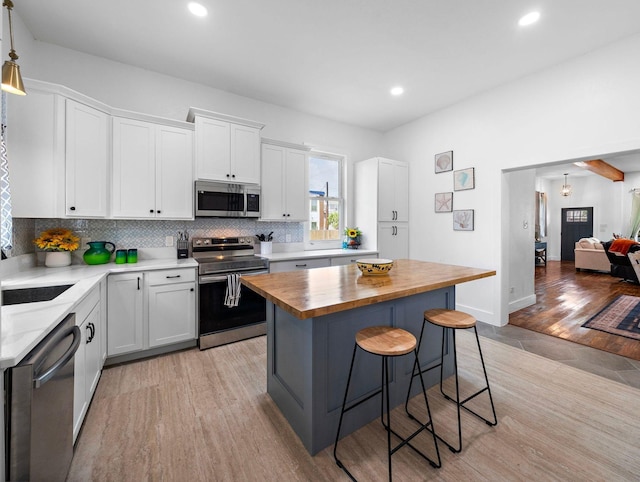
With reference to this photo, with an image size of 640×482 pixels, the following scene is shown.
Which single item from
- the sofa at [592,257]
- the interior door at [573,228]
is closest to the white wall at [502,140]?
the sofa at [592,257]

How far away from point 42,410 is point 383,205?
427 cm

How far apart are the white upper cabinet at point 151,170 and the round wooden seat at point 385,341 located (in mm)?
2509

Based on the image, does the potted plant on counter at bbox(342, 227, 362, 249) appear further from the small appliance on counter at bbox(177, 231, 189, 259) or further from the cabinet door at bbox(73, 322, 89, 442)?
the cabinet door at bbox(73, 322, 89, 442)

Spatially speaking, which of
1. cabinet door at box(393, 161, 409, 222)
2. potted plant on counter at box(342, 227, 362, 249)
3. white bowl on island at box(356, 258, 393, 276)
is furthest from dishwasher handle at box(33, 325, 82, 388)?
cabinet door at box(393, 161, 409, 222)

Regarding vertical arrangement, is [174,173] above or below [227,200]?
above

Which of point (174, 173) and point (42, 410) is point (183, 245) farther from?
point (42, 410)

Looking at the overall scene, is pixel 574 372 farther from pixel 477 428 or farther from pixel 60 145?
pixel 60 145

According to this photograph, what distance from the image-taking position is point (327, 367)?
1.74 meters

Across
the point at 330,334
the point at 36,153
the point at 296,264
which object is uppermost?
the point at 36,153

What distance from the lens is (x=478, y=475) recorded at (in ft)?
5.06

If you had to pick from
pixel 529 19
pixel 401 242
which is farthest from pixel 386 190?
pixel 529 19

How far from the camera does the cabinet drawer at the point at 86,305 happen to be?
5.81 feet

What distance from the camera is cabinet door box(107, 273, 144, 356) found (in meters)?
2.59

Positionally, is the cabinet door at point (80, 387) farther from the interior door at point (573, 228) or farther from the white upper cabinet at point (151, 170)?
the interior door at point (573, 228)
